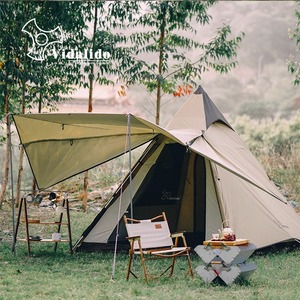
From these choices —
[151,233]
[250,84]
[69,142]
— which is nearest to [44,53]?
[69,142]

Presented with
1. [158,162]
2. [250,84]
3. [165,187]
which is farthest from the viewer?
[250,84]

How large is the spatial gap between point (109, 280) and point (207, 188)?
1.85 m

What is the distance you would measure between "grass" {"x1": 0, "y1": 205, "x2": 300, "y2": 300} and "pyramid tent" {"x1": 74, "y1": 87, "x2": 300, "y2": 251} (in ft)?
0.86

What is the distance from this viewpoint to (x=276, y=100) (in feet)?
107

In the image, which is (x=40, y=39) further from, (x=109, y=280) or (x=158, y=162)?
(x=109, y=280)

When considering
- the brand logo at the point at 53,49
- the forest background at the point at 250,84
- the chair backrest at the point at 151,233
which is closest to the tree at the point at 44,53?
the brand logo at the point at 53,49

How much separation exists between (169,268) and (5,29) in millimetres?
4876

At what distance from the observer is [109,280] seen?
5.42m

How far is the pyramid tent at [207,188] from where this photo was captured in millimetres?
6777

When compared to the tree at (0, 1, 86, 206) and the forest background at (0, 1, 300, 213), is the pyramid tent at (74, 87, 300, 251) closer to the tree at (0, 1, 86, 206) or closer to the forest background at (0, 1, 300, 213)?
the tree at (0, 1, 86, 206)

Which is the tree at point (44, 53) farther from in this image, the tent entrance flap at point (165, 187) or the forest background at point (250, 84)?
the forest background at point (250, 84)

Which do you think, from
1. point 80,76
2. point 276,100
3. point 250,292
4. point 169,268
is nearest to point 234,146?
point 169,268

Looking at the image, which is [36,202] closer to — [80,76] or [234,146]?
[234,146]

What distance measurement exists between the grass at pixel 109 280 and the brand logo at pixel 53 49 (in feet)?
12.0
